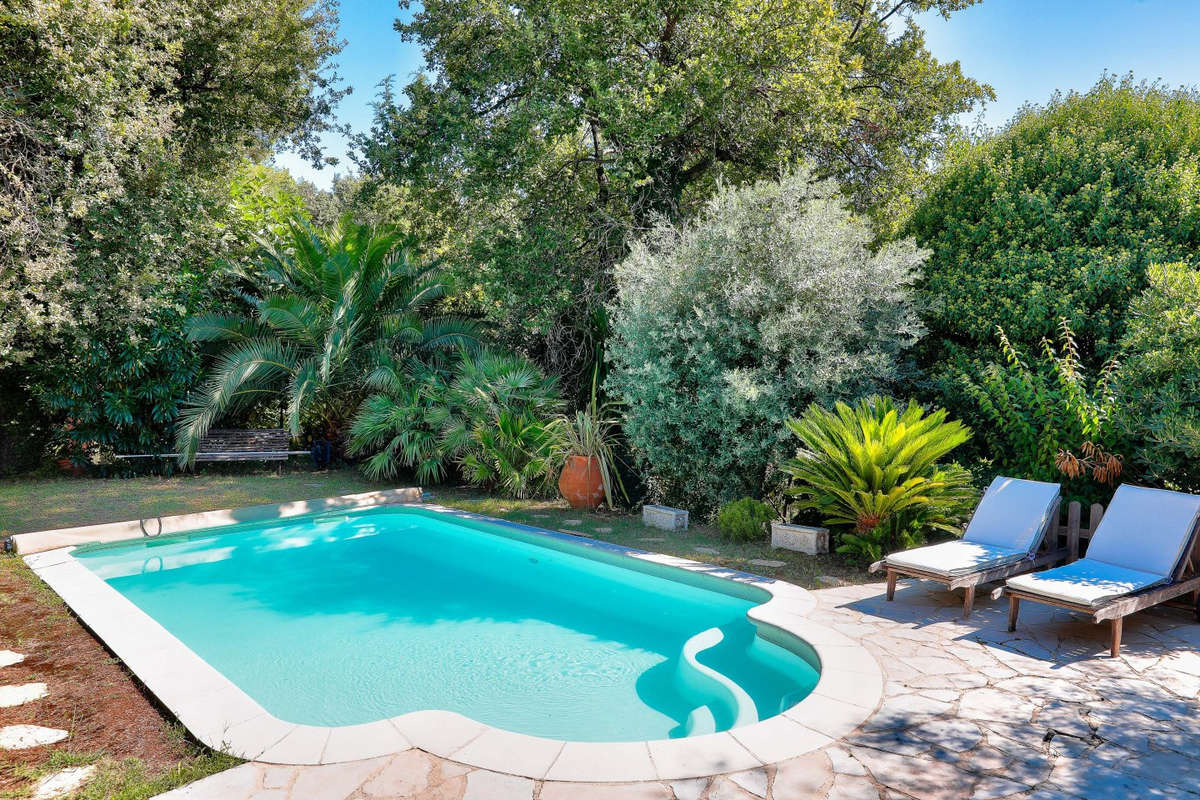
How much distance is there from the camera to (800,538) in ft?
25.4

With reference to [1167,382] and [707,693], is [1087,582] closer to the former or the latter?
[1167,382]

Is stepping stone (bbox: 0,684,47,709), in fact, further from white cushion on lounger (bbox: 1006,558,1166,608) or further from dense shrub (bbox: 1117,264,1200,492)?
dense shrub (bbox: 1117,264,1200,492)

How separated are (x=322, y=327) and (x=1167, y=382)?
12.3 metres

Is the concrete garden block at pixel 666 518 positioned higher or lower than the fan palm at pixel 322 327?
lower

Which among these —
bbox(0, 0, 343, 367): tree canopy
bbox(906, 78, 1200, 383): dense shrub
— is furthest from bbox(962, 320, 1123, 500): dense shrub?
bbox(0, 0, 343, 367): tree canopy

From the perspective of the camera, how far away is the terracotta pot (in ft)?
33.9

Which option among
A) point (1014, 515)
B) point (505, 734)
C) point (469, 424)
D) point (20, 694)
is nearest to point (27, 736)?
point (20, 694)

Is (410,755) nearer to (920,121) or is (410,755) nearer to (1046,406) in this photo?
(1046,406)

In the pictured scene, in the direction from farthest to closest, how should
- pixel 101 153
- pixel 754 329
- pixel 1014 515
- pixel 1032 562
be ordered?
pixel 101 153 → pixel 754 329 → pixel 1014 515 → pixel 1032 562

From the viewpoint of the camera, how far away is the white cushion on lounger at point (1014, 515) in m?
6.09

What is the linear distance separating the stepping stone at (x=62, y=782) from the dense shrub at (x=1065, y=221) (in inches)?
337

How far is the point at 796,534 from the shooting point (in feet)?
25.4

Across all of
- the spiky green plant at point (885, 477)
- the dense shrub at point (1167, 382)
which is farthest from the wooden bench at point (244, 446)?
the dense shrub at point (1167, 382)

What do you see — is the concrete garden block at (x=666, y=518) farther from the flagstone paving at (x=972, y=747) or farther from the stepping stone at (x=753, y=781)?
the stepping stone at (x=753, y=781)
